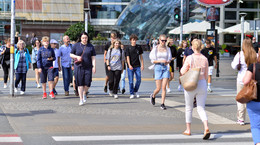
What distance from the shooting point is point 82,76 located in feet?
41.5

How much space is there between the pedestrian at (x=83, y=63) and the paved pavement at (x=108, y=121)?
535 millimetres

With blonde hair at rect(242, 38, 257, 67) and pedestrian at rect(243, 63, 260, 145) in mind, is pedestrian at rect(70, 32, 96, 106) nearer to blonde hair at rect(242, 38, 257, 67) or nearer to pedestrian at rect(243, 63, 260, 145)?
blonde hair at rect(242, 38, 257, 67)

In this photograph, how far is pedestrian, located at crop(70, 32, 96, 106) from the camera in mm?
12664

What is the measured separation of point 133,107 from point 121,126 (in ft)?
9.61

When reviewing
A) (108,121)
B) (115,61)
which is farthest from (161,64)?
(108,121)

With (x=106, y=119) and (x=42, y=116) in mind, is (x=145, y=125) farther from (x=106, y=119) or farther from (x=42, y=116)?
(x=42, y=116)

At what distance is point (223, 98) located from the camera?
1520 cm

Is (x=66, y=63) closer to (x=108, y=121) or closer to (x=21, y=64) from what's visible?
(x=21, y=64)

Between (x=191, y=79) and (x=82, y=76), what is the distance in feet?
15.6

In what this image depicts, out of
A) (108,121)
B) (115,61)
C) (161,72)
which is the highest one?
(115,61)

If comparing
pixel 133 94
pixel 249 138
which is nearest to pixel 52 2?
pixel 133 94

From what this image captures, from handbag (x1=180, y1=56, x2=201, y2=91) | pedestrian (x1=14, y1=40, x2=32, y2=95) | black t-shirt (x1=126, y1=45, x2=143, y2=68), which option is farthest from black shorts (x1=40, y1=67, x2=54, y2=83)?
handbag (x1=180, y1=56, x2=201, y2=91)

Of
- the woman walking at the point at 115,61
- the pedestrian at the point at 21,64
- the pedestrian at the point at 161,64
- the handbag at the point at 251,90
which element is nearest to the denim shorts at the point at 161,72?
the pedestrian at the point at 161,64

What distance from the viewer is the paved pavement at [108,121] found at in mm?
8305
